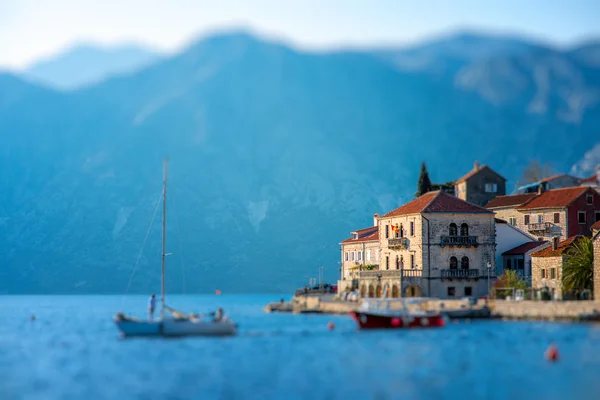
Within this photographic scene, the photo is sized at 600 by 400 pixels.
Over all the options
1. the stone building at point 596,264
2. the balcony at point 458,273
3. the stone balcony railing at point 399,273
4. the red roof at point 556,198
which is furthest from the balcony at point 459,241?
the red roof at point 556,198

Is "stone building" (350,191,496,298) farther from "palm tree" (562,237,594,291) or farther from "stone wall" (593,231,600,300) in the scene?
"stone wall" (593,231,600,300)

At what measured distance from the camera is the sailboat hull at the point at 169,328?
69.3m

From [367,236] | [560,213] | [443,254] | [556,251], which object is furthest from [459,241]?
[367,236]

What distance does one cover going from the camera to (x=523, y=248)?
103750mm

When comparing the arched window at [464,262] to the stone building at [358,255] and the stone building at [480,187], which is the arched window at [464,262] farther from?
the stone building at [480,187]

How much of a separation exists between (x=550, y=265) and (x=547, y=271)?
75cm

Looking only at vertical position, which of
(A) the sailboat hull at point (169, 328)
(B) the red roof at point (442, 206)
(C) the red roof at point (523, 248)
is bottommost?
(A) the sailboat hull at point (169, 328)

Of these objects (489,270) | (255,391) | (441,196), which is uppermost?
(441,196)

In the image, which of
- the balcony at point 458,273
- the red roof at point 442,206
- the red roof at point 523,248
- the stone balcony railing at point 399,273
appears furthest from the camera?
the red roof at point 523,248

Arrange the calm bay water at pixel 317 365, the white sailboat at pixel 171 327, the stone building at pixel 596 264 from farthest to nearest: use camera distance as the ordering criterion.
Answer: the stone building at pixel 596 264 < the white sailboat at pixel 171 327 < the calm bay water at pixel 317 365

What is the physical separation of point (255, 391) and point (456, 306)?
41188 mm

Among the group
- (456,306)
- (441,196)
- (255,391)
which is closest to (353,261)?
(441,196)

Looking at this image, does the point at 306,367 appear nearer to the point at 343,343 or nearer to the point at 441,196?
the point at 343,343

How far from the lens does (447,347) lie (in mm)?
63594
